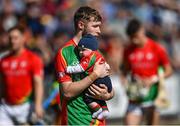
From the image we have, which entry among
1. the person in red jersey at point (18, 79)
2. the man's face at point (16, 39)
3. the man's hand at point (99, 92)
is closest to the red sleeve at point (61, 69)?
the man's hand at point (99, 92)

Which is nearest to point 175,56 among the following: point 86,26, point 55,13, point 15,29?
point 55,13

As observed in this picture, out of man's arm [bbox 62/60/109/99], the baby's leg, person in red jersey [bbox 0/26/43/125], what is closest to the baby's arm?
man's arm [bbox 62/60/109/99]

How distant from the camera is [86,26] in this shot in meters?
6.45

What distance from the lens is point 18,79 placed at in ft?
33.6

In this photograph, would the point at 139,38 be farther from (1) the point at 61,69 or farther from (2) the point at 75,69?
(2) the point at 75,69

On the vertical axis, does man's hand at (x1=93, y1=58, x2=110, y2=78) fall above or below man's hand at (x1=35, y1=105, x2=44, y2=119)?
above

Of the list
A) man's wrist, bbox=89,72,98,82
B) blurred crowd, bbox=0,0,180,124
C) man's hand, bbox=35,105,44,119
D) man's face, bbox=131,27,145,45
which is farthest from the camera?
blurred crowd, bbox=0,0,180,124

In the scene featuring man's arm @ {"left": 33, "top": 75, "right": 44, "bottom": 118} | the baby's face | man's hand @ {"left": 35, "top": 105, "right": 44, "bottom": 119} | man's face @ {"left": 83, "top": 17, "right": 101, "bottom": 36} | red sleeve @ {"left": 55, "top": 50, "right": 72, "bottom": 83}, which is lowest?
man's hand @ {"left": 35, "top": 105, "right": 44, "bottom": 119}

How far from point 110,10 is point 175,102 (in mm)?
3845

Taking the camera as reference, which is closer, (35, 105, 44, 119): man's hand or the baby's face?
the baby's face

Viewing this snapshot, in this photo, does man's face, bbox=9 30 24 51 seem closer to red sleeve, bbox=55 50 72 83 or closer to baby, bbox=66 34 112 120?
red sleeve, bbox=55 50 72 83

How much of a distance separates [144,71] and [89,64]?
16.0ft

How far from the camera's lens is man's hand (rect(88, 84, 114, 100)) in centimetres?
628

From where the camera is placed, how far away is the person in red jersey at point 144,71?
430 inches
